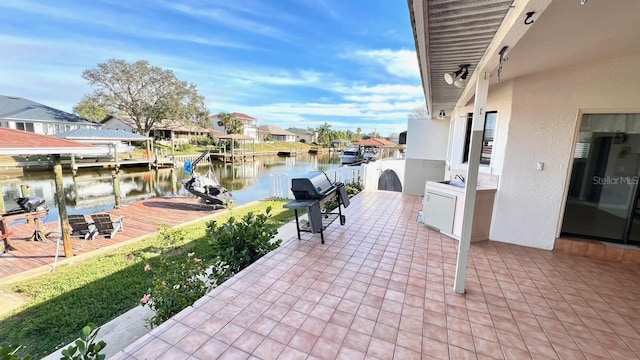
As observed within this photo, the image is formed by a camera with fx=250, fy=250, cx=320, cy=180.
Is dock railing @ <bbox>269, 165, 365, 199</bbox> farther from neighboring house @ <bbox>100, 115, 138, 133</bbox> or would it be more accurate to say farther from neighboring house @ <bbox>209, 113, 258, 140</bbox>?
neighboring house @ <bbox>209, 113, 258, 140</bbox>

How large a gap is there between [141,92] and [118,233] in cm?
2896

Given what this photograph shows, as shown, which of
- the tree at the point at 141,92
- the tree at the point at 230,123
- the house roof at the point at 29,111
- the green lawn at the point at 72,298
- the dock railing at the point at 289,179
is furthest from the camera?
the tree at the point at 230,123

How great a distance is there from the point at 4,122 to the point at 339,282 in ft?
113

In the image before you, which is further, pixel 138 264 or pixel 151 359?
pixel 138 264

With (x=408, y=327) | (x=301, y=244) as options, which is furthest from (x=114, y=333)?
(x=408, y=327)

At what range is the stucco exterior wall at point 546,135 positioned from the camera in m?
3.42

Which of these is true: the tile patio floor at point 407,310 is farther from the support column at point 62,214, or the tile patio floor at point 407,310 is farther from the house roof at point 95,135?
the house roof at point 95,135

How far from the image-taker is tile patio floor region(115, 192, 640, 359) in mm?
1969

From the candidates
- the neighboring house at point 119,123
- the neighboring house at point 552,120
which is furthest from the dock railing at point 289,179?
the neighboring house at point 119,123

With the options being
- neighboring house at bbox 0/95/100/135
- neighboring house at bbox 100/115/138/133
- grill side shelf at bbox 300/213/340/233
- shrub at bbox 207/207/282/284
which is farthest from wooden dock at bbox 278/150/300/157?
shrub at bbox 207/207/282/284

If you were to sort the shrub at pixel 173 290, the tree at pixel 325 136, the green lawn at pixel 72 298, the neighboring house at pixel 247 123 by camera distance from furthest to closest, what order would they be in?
the tree at pixel 325 136, the neighboring house at pixel 247 123, the green lawn at pixel 72 298, the shrub at pixel 173 290

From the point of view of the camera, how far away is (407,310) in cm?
245

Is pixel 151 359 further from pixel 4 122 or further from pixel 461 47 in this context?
pixel 4 122

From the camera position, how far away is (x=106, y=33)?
60.1 feet
